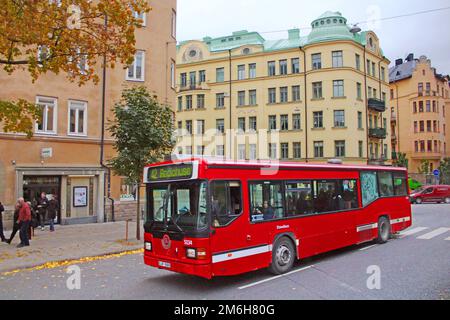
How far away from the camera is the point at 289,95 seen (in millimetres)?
46250

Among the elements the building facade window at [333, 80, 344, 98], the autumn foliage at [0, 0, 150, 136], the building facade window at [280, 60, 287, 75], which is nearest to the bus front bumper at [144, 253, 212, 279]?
the autumn foliage at [0, 0, 150, 136]

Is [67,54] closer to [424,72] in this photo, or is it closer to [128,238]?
[128,238]

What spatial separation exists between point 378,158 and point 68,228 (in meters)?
38.8

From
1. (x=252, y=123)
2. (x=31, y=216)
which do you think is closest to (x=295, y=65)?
(x=252, y=123)

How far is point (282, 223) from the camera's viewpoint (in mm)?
9383

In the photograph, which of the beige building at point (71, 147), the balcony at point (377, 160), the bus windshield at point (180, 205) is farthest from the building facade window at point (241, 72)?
the bus windshield at point (180, 205)

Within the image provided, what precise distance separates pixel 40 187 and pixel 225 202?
14454 mm

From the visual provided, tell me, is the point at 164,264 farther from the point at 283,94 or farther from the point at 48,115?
the point at 283,94

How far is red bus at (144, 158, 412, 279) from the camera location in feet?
25.5

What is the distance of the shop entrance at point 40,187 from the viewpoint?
18.9m

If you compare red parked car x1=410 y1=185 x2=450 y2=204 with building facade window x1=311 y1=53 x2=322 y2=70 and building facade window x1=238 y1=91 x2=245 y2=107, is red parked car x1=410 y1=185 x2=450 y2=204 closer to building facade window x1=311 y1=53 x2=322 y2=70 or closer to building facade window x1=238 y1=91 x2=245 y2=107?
building facade window x1=311 y1=53 x2=322 y2=70

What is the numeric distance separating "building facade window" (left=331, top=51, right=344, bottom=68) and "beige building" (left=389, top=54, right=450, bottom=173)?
26.6 m

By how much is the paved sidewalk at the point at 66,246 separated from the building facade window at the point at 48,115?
4986 millimetres

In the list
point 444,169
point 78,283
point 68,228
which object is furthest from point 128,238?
point 444,169
